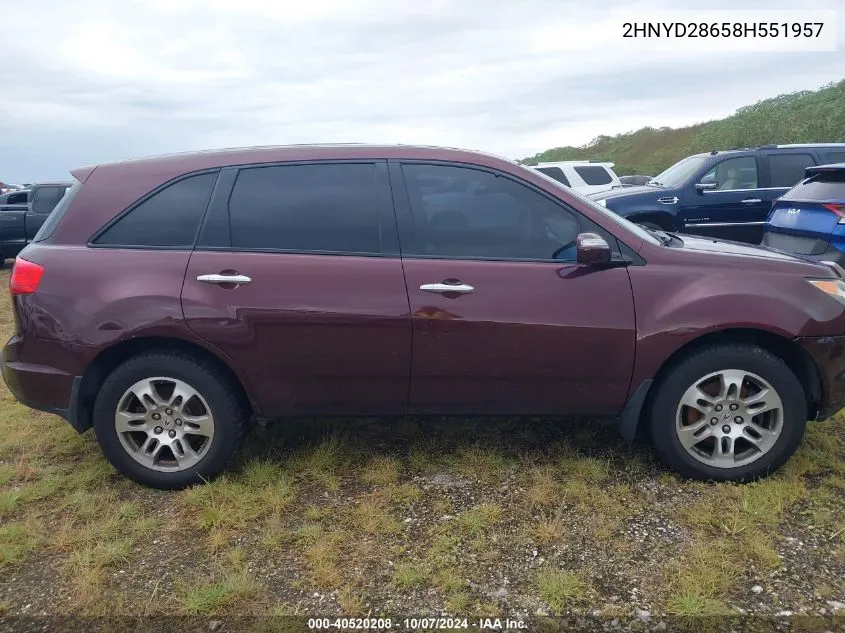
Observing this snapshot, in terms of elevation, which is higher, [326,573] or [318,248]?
[318,248]

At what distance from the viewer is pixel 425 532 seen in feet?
9.30

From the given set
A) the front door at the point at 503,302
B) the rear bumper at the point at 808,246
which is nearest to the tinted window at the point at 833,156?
the rear bumper at the point at 808,246

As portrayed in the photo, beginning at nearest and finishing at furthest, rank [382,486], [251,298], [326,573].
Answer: [326,573]
[251,298]
[382,486]

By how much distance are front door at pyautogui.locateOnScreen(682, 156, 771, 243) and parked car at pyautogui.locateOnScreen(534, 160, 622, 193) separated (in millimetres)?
4635

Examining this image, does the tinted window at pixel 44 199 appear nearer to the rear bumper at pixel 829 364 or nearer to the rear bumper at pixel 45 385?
the rear bumper at pixel 45 385

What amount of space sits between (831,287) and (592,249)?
1.30 metres

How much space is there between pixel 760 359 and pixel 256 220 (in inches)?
103

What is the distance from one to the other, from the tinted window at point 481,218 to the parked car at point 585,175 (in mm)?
10507

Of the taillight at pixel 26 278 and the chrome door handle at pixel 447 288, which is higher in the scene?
the taillight at pixel 26 278

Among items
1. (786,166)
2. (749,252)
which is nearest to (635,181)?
(786,166)

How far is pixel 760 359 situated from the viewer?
3.06 metres

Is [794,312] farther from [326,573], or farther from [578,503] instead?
[326,573]

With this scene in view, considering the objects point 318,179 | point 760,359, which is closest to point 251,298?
point 318,179

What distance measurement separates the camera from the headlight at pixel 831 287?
10.3 feet
